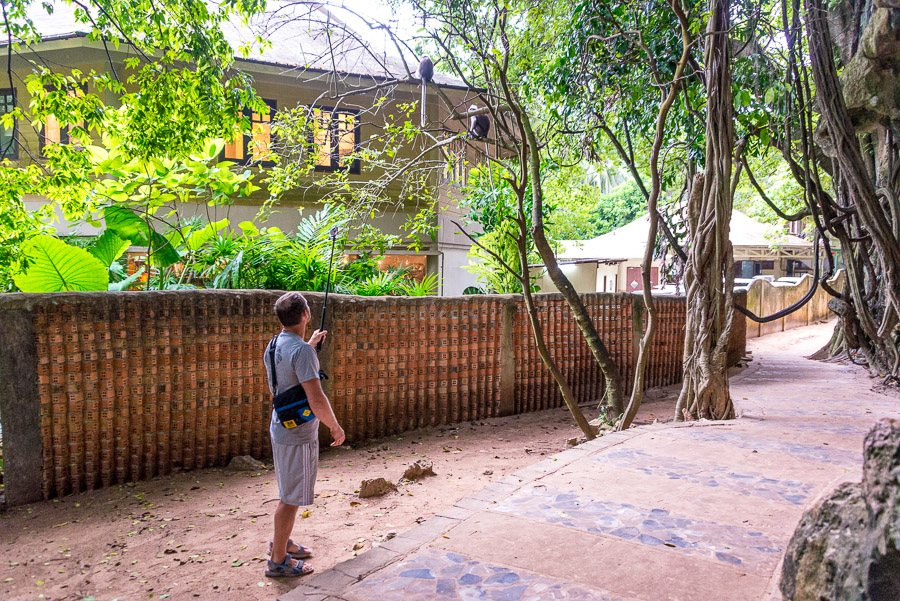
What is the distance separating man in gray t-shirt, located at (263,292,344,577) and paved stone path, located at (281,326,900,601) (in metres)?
0.59

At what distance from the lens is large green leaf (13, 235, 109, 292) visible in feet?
18.8

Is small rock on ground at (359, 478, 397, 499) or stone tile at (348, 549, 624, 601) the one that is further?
small rock on ground at (359, 478, 397, 499)

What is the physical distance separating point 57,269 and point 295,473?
3.99 metres

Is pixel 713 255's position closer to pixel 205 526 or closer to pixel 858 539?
pixel 858 539

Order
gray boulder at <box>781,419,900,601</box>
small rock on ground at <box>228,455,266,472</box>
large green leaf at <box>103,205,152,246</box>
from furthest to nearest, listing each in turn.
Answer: large green leaf at <box>103,205,152,246</box>, small rock on ground at <box>228,455,266,472</box>, gray boulder at <box>781,419,900,601</box>

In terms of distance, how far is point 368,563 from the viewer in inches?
110

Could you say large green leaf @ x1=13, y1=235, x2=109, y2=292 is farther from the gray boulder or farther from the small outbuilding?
the small outbuilding

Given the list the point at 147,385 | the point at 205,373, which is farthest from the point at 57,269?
the point at 205,373

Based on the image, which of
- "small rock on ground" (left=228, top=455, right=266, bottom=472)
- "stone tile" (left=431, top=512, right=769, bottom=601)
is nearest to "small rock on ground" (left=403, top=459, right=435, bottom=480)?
"small rock on ground" (left=228, top=455, right=266, bottom=472)

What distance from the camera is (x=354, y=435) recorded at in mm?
6430

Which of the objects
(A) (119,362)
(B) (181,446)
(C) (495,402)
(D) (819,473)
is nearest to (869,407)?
(D) (819,473)

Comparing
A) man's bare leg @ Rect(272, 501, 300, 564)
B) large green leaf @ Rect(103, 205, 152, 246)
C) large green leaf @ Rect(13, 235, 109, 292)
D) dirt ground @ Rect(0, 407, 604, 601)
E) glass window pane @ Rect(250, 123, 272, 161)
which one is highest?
glass window pane @ Rect(250, 123, 272, 161)

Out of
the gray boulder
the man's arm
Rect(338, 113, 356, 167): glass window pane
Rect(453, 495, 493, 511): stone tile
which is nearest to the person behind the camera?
the gray boulder

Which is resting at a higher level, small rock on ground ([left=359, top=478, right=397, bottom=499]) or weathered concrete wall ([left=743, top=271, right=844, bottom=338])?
weathered concrete wall ([left=743, top=271, right=844, bottom=338])
